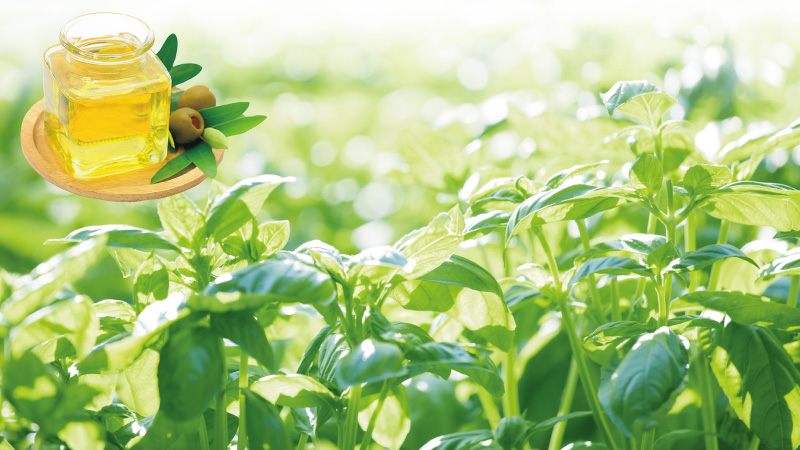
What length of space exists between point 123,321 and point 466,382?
473 millimetres

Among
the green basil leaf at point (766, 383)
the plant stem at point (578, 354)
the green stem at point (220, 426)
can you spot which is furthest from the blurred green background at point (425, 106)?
the green stem at point (220, 426)

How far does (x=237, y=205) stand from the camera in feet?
1.73

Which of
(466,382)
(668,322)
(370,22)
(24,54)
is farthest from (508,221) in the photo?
(370,22)

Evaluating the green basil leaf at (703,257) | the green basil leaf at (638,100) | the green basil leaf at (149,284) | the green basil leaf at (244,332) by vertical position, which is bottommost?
the green basil leaf at (149,284)

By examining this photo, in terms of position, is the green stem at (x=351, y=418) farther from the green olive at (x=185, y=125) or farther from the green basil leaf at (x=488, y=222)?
the green olive at (x=185, y=125)

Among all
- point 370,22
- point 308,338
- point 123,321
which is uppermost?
point 123,321

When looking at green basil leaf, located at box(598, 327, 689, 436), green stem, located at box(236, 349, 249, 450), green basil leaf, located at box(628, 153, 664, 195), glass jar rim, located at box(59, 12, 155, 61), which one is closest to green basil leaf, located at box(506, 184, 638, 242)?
green basil leaf, located at box(628, 153, 664, 195)

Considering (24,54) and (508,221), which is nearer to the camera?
(508,221)

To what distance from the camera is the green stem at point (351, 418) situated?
547 millimetres

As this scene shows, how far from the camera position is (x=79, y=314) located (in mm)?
448

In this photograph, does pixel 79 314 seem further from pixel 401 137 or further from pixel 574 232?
pixel 574 232

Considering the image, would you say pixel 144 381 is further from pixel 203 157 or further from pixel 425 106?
pixel 425 106

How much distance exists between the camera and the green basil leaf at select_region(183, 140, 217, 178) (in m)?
0.65

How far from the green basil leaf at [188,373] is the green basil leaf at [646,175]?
325mm
